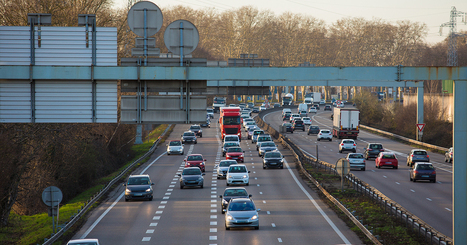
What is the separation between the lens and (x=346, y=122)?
6769 centimetres

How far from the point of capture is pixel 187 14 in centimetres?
13325

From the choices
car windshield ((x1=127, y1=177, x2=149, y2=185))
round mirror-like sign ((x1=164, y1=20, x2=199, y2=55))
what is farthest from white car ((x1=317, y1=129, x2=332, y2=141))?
round mirror-like sign ((x1=164, y1=20, x2=199, y2=55))

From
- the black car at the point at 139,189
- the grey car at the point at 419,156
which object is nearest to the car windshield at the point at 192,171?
the black car at the point at 139,189

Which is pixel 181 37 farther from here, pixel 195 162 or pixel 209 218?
pixel 195 162

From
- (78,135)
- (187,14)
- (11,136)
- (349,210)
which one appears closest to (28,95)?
(11,136)

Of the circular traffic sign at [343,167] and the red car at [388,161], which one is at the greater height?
the circular traffic sign at [343,167]

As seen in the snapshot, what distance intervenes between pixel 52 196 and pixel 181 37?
10.8 metres

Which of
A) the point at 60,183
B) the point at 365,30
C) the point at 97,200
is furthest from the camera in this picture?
the point at 365,30

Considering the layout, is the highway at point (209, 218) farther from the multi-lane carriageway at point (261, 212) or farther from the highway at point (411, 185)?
the highway at point (411, 185)

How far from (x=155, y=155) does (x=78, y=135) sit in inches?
657

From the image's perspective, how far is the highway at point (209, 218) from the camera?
21.0m

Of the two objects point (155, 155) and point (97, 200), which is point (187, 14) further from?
point (97, 200)

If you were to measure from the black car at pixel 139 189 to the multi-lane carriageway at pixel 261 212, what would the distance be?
1.34 ft

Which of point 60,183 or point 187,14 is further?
point 187,14
